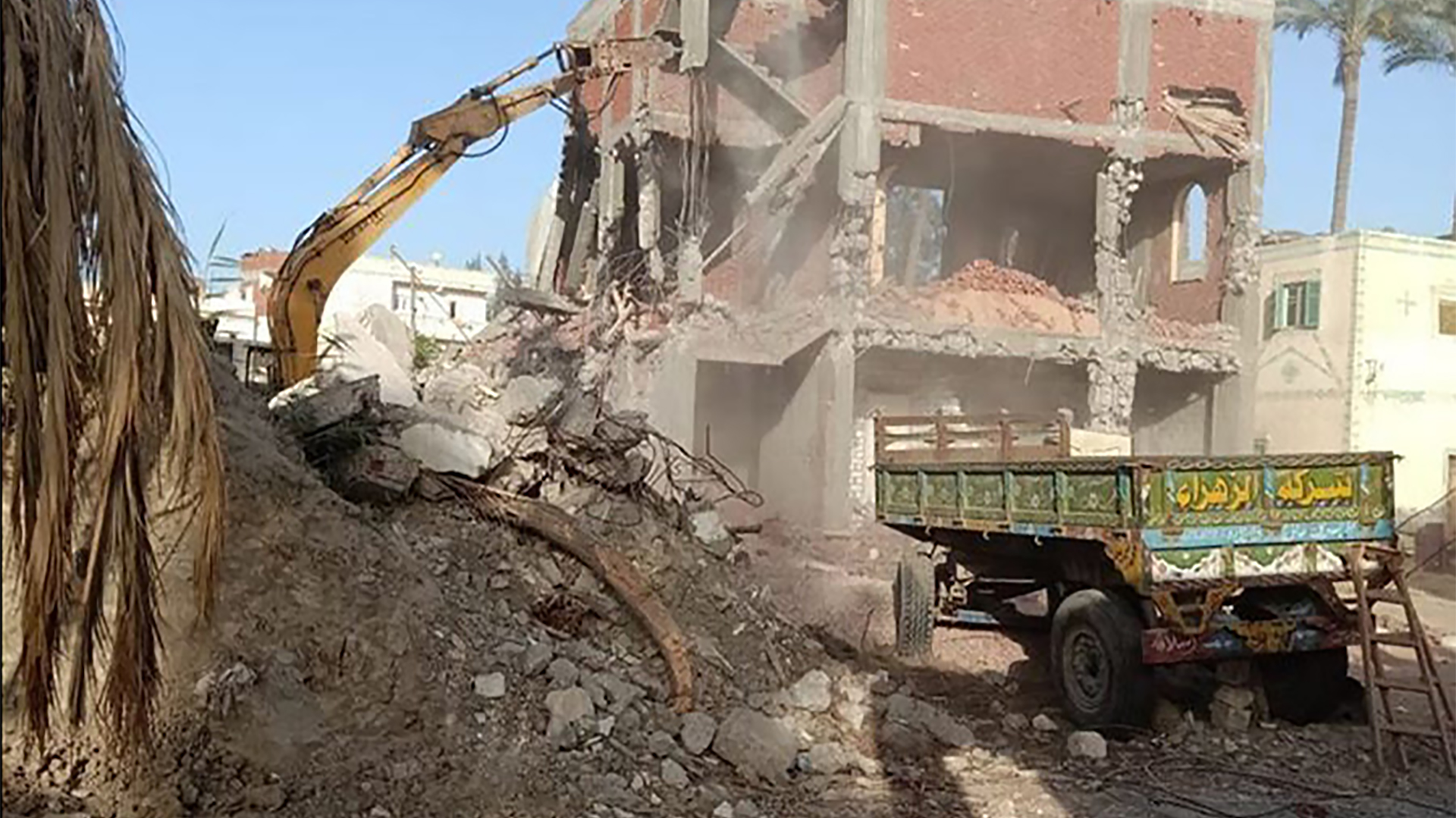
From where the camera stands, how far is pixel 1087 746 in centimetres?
856

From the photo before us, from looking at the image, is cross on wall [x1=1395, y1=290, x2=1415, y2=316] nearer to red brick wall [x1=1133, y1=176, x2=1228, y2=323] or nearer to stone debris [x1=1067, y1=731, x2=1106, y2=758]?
red brick wall [x1=1133, y1=176, x2=1228, y2=323]

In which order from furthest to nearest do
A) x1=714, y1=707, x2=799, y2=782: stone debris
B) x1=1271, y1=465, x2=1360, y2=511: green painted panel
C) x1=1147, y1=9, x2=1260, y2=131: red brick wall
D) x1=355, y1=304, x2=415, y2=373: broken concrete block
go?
x1=1147, y1=9, x2=1260, y2=131: red brick wall
x1=355, y1=304, x2=415, y2=373: broken concrete block
x1=1271, y1=465, x2=1360, y2=511: green painted panel
x1=714, y1=707, x2=799, y2=782: stone debris

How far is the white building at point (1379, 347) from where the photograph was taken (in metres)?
27.5

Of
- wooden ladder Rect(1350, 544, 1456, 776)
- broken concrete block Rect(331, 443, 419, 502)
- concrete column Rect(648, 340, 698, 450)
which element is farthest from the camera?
concrete column Rect(648, 340, 698, 450)

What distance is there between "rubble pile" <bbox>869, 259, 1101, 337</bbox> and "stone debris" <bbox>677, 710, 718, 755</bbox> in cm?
1369

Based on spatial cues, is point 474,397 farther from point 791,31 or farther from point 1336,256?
point 1336,256

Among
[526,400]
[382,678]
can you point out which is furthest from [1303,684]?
[382,678]

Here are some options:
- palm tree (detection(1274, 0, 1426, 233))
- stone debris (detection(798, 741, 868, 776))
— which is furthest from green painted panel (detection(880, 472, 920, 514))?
palm tree (detection(1274, 0, 1426, 233))

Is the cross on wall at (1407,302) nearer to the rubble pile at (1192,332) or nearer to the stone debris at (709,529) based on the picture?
the rubble pile at (1192,332)

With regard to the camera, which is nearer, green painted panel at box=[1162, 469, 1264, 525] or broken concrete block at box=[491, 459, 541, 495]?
green painted panel at box=[1162, 469, 1264, 525]

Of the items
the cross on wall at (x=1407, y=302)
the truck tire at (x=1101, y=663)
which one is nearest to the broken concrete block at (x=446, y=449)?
the truck tire at (x=1101, y=663)

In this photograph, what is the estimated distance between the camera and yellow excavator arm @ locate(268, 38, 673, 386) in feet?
43.8

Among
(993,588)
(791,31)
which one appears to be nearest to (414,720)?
(993,588)

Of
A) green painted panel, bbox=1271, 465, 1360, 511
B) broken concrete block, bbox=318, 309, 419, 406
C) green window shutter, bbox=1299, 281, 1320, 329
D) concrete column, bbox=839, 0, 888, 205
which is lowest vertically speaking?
green painted panel, bbox=1271, 465, 1360, 511
